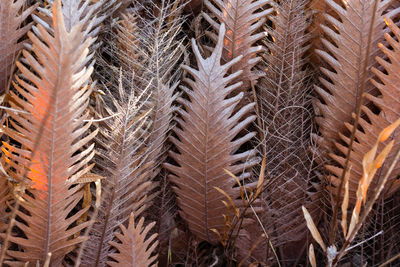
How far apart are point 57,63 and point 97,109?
19 cm

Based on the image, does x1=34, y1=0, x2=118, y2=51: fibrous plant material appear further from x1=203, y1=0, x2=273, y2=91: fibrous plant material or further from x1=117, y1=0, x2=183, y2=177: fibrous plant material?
x1=203, y1=0, x2=273, y2=91: fibrous plant material

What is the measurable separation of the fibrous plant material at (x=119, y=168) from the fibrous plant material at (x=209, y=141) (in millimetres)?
59

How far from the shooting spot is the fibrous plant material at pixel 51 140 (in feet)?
1.64

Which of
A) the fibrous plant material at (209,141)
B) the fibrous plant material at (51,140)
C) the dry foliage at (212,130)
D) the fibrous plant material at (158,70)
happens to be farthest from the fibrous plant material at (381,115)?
the fibrous plant material at (51,140)

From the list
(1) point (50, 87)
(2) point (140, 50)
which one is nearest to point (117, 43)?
(2) point (140, 50)

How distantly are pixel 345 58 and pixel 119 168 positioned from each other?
0.37 metres

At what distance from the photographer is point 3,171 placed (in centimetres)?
60

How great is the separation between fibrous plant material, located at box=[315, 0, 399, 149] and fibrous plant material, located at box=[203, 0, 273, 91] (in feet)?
0.33

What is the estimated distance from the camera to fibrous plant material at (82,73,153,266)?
0.63m

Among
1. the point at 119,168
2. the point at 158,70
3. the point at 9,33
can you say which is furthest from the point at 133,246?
the point at 9,33

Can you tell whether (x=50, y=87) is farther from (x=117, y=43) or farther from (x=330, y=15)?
(x=330, y=15)

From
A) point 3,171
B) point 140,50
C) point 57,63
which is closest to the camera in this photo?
point 57,63

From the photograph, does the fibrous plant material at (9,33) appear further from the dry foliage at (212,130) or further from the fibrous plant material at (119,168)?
the fibrous plant material at (119,168)

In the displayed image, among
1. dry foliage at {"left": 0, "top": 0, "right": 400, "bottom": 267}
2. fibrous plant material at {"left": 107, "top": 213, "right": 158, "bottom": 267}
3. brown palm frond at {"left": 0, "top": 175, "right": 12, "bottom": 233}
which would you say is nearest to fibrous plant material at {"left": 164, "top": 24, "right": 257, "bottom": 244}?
dry foliage at {"left": 0, "top": 0, "right": 400, "bottom": 267}
